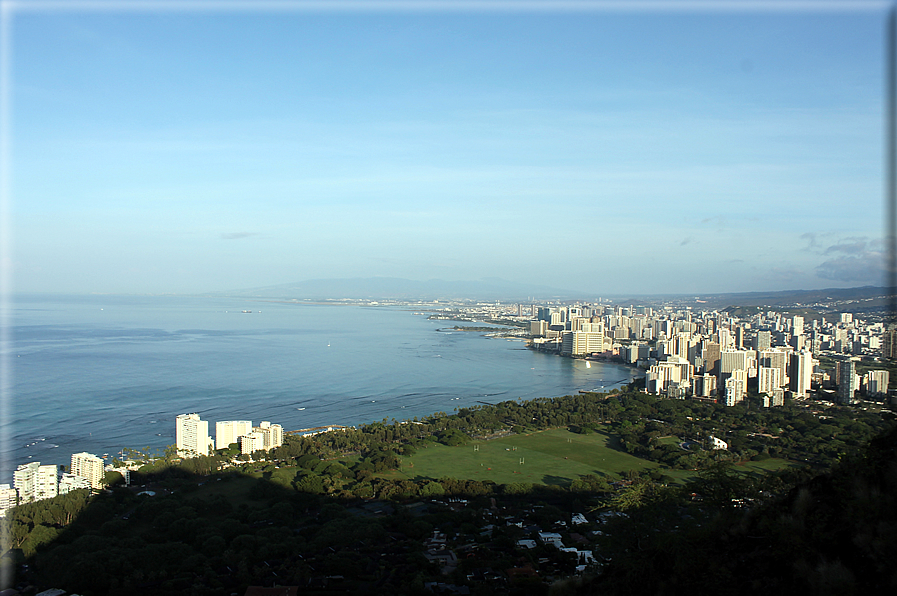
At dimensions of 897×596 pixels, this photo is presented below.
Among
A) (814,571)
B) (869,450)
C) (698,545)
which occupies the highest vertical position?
(869,450)

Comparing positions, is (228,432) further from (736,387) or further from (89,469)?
(736,387)

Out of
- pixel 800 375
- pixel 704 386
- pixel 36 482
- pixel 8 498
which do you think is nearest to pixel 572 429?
pixel 704 386

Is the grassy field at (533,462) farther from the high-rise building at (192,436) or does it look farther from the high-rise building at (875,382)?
the high-rise building at (875,382)

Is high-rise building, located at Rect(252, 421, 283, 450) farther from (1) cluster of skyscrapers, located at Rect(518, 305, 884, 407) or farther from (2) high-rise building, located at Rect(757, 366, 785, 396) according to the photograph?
(2) high-rise building, located at Rect(757, 366, 785, 396)

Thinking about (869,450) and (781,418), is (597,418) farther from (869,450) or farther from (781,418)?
(869,450)

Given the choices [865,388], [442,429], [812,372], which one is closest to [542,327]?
[812,372]

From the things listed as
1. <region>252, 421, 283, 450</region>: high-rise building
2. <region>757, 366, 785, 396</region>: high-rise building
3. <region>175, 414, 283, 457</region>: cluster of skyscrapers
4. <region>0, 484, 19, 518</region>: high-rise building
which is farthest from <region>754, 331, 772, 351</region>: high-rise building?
<region>0, 484, 19, 518</region>: high-rise building

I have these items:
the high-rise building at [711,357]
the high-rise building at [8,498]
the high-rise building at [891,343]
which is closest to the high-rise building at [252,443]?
the high-rise building at [8,498]

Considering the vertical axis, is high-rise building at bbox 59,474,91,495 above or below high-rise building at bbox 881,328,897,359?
below
